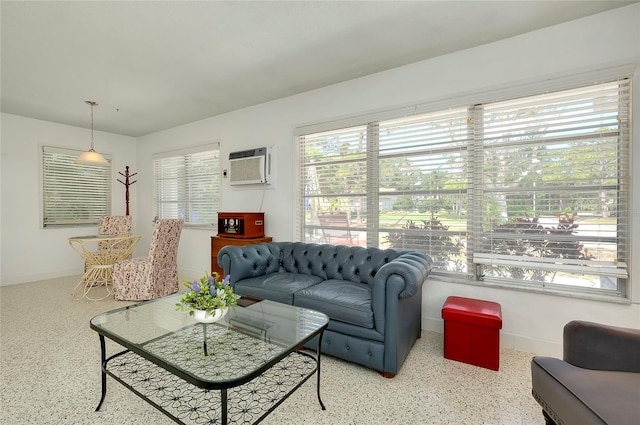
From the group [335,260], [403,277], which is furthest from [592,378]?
[335,260]

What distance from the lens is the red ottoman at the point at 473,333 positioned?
213cm

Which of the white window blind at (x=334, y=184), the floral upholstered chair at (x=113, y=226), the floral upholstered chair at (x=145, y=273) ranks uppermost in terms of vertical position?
the white window blind at (x=334, y=184)

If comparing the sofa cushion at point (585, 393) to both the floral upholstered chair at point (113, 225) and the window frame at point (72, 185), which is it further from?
the window frame at point (72, 185)

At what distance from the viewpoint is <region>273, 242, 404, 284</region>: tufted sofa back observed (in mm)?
2766

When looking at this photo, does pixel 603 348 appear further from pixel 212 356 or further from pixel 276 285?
pixel 276 285

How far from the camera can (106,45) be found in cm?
258

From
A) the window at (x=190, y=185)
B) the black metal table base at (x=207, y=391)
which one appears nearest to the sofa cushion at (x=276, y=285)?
the black metal table base at (x=207, y=391)

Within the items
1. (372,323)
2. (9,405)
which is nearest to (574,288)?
(372,323)

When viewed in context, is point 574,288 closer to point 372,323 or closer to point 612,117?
point 612,117

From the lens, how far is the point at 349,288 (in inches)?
98.5

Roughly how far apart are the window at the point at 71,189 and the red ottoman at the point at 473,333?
6.14 meters

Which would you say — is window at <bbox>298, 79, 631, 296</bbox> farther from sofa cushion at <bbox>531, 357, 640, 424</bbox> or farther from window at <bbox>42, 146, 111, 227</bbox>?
window at <bbox>42, 146, 111, 227</bbox>

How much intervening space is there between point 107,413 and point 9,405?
655 millimetres

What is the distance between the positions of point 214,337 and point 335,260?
1.49 metres
